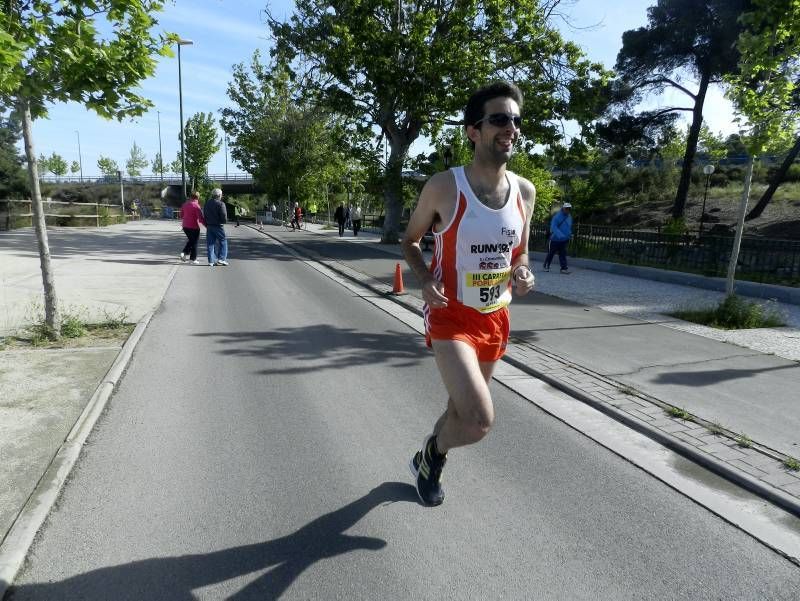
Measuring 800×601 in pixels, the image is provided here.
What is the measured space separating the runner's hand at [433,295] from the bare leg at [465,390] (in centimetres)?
22

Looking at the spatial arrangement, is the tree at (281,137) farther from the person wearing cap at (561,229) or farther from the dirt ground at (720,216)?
the person wearing cap at (561,229)

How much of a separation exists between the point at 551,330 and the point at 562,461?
3891 millimetres

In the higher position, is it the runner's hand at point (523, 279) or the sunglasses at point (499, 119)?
the sunglasses at point (499, 119)

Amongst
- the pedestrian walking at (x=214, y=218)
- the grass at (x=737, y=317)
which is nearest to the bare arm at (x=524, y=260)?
the grass at (x=737, y=317)

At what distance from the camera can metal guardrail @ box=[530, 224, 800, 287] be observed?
1069 cm

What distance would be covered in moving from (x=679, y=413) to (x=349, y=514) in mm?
2859

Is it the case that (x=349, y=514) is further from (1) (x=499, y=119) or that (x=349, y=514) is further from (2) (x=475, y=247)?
(1) (x=499, y=119)

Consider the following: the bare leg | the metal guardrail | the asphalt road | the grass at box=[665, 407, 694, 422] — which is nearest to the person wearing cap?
the metal guardrail

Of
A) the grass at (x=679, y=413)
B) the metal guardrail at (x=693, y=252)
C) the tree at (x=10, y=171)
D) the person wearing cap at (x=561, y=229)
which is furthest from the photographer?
the tree at (x=10, y=171)

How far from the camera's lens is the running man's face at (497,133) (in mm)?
2633

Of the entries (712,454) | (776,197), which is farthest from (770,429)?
(776,197)

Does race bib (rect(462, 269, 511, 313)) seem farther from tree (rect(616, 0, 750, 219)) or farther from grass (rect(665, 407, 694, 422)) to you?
tree (rect(616, 0, 750, 219))

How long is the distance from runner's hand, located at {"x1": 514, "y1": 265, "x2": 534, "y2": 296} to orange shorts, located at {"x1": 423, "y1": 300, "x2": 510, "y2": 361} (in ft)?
0.60

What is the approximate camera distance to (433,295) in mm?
2572
